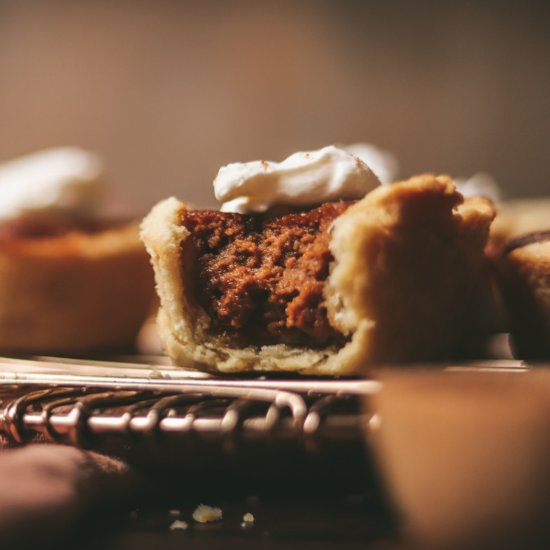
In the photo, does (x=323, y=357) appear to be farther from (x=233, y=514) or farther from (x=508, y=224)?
(x=508, y=224)

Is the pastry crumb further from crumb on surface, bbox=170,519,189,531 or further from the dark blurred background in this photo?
the dark blurred background

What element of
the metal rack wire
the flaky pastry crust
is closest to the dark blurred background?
the flaky pastry crust

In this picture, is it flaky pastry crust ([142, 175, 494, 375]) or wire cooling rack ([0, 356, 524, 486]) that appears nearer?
wire cooling rack ([0, 356, 524, 486])

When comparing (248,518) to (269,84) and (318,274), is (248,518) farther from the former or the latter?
(269,84)

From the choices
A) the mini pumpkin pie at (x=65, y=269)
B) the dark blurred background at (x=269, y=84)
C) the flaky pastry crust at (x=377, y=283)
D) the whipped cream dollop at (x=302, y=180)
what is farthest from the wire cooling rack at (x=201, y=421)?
the dark blurred background at (x=269, y=84)

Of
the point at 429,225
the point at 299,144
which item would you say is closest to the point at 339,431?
the point at 429,225

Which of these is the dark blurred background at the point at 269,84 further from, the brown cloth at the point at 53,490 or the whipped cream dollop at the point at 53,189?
the brown cloth at the point at 53,490

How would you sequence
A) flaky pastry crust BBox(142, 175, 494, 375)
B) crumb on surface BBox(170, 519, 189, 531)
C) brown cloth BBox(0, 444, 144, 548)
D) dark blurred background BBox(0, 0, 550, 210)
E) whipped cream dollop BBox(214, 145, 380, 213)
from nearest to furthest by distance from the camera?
brown cloth BBox(0, 444, 144, 548), crumb on surface BBox(170, 519, 189, 531), flaky pastry crust BBox(142, 175, 494, 375), whipped cream dollop BBox(214, 145, 380, 213), dark blurred background BBox(0, 0, 550, 210)

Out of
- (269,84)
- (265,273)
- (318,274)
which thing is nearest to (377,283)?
(318,274)
